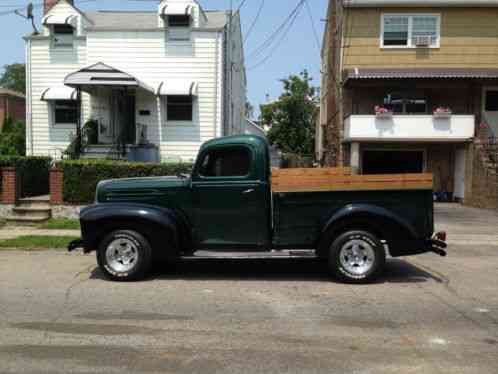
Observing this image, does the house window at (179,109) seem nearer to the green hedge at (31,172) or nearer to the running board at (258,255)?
the green hedge at (31,172)

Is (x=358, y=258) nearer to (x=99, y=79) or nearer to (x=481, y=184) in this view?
(x=99, y=79)

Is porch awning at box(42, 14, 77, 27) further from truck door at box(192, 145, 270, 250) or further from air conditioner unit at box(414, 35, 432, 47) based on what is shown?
truck door at box(192, 145, 270, 250)

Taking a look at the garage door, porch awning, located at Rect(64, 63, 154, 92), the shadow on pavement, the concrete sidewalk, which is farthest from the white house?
the shadow on pavement

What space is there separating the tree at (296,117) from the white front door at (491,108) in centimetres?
2323

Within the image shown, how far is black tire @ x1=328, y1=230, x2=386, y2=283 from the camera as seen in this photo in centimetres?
711

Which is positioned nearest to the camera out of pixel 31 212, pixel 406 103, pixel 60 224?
pixel 60 224

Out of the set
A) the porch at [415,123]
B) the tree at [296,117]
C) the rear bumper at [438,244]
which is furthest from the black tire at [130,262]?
the tree at [296,117]

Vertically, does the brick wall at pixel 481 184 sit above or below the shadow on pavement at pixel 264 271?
above

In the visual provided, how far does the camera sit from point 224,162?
7.38 metres

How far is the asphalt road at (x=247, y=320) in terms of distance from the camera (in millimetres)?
Result: 4355

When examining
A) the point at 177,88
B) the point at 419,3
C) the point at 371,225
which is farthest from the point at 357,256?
the point at 419,3

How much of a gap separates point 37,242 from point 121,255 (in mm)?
4155

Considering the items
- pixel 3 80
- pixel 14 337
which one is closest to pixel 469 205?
pixel 14 337

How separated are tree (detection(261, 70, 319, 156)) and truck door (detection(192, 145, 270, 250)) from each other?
36.4m
